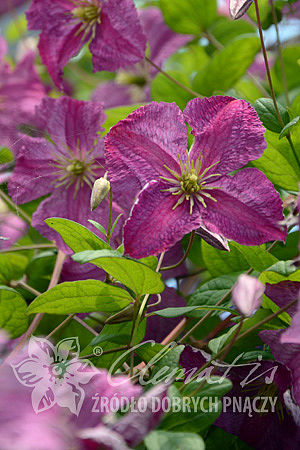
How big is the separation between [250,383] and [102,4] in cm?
38

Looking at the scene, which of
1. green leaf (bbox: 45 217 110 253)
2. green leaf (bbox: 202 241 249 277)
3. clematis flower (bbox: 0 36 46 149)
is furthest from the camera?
clematis flower (bbox: 0 36 46 149)

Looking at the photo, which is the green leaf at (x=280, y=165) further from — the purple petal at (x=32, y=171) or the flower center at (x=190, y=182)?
the purple petal at (x=32, y=171)

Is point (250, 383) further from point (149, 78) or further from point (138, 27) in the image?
point (149, 78)

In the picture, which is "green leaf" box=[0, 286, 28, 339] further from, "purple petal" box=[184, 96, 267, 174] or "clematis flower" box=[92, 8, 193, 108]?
"clematis flower" box=[92, 8, 193, 108]

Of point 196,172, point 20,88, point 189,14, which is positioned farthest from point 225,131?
point 20,88

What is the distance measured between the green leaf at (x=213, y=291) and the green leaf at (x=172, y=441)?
14 centimetres

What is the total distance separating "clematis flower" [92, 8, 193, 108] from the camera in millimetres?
786

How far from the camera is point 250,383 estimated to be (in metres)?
0.39

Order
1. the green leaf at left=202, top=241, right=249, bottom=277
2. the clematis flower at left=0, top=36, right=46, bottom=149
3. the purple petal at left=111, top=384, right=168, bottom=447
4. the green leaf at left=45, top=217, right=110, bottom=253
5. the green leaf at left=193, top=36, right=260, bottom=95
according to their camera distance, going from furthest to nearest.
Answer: the clematis flower at left=0, top=36, right=46, bottom=149 < the green leaf at left=193, top=36, right=260, bottom=95 < the green leaf at left=202, top=241, right=249, bottom=277 < the green leaf at left=45, top=217, right=110, bottom=253 < the purple petal at left=111, top=384, right=168, bottom=447

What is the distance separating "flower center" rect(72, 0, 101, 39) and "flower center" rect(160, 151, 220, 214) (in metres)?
0.22

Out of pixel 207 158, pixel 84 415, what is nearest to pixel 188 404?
pixel 84 415

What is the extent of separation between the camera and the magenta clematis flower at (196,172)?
14.5 inches

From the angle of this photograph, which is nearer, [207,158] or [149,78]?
[207,158]

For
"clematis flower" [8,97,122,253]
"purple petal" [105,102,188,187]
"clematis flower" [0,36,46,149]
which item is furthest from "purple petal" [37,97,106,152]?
Answer: "clematis flower" [0,36,46,149]
